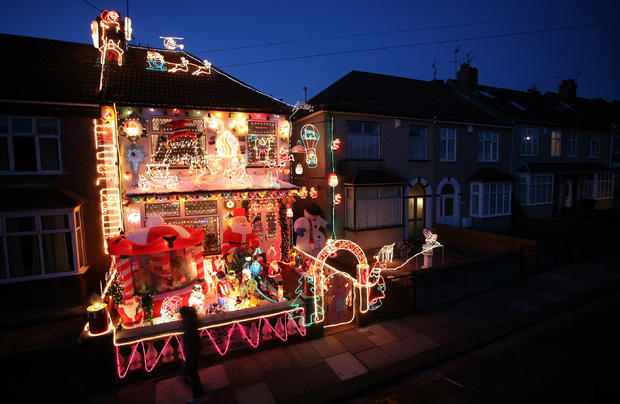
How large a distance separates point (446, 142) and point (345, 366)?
1408 centimetres

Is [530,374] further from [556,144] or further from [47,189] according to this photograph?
[556,144]

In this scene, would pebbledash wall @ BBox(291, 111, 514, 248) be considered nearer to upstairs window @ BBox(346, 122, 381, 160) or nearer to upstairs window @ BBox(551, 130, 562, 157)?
upstairs window @ BBox(346, 122, 381, 160)

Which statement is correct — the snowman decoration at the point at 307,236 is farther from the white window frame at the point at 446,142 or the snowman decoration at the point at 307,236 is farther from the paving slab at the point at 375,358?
the white window frame at the point at 446,142

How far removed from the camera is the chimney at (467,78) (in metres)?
20.8

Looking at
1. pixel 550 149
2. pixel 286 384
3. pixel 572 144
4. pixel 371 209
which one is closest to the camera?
pixel 286 384

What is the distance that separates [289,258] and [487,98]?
1799 cm

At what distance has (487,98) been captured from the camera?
2088 centimetres

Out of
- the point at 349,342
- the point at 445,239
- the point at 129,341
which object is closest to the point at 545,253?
the point at 445,239

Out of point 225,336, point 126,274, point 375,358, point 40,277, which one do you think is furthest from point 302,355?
point 40,277

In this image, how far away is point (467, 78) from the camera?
2083 cm

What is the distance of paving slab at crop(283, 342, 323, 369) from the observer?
6723mm

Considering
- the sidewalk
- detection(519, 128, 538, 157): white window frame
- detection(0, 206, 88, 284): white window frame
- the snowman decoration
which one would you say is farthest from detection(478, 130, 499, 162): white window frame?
detection(0, 206, 88, 284): white window frame

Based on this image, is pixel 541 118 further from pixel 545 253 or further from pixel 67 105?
pixel 67 105

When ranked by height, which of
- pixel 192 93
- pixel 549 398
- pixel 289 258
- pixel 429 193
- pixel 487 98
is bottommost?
pixel 549 398
